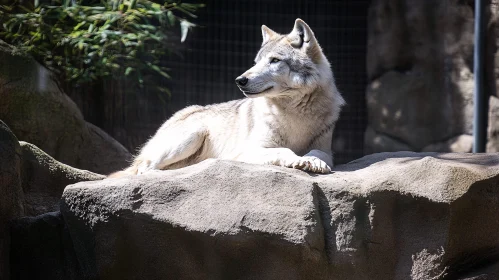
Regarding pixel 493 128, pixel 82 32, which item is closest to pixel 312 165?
pixel 82 32

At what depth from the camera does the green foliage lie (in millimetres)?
6039

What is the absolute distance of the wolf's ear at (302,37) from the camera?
467 cm

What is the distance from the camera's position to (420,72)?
27.1ft

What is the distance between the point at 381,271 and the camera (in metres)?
3.38

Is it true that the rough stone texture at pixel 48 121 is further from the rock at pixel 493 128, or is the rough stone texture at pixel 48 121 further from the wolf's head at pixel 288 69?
the rock at pixel 493 128

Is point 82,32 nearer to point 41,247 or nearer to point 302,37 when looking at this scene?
point 302,37

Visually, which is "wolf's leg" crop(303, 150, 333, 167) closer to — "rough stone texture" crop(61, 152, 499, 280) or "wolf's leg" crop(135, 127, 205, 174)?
"rough stone texture" crop(61, 152, 499, 280)

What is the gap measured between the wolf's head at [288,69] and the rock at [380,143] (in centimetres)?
384

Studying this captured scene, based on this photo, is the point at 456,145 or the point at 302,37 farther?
the point at 456,145

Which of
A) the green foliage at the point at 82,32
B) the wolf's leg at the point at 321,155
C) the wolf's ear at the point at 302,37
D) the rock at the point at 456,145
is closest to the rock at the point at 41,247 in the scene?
the wolf's leg at the point at 321,155

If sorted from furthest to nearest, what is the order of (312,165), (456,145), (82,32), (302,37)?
(456,145) → (82,32) → (302,37) → (312,165)

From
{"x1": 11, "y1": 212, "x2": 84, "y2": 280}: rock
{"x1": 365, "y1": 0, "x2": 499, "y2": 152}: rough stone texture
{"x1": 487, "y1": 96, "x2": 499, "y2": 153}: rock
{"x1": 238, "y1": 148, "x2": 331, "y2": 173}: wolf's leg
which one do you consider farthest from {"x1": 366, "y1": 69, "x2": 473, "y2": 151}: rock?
{"x1": 11, "y1": 212, "x2": 84, "y2": 280}: rock

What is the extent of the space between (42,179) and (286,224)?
2012 millimetres

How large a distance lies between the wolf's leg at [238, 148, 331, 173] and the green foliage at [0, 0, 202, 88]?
7.48 feet
